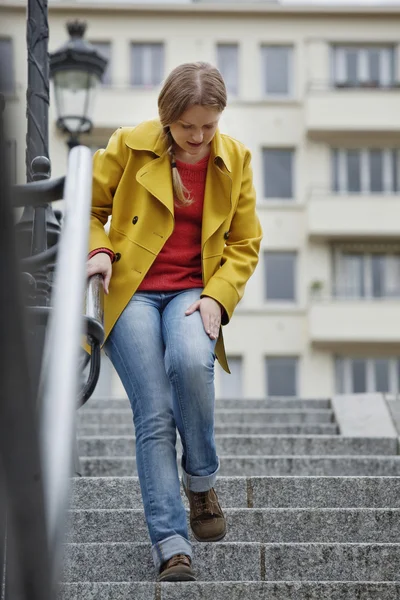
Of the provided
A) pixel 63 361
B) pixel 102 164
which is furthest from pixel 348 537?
pixel 63 361

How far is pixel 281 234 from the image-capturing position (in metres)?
34.5

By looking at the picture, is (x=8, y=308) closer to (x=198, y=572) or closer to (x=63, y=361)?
(x=63, y=361)

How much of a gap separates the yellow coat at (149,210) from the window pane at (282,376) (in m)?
29.9

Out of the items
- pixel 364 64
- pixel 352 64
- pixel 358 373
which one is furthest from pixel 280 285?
pixel 364 64

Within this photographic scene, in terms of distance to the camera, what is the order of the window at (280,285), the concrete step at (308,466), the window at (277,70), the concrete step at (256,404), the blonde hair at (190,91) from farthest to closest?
the window at (277,70) < the window at (280,285) < the concrete step at (256,404) < the concrete step at (308,466) < the blonde hair at (190,91)

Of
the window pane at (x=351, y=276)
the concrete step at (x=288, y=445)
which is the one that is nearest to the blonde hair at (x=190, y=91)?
the concrete step at (x=288, y=445)

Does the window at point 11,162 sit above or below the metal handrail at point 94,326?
above

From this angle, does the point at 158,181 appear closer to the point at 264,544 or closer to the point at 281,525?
the point at 264,544

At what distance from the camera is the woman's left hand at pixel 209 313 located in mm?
4039

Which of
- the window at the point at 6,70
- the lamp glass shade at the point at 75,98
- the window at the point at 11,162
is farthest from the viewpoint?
the lamp glass shade at the point at 75,98

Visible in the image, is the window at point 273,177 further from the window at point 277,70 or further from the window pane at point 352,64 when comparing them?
the window pane at point 352,64

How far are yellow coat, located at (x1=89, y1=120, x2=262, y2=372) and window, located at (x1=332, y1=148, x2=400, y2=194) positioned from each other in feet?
102

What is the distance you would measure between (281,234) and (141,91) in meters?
5.67

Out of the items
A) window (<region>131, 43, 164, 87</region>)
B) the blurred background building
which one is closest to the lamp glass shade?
the blurred background building
